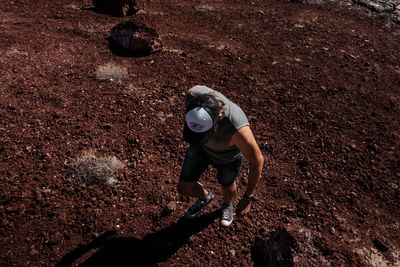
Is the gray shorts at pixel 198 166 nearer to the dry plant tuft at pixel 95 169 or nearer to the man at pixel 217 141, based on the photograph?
the man at pixel 217 141

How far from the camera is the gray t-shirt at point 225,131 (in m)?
2.60

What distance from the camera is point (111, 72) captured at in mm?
5902

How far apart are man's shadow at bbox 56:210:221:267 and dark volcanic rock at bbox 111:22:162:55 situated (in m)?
4.44

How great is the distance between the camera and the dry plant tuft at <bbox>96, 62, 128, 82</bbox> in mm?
5812

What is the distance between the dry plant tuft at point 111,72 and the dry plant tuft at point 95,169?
2.08 m

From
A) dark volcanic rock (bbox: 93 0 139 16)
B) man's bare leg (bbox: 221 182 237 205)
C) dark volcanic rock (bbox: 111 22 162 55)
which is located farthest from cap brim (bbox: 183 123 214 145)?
dark volcanic rock (bbox: 93 0 139 16)

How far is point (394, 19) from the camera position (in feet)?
32.6

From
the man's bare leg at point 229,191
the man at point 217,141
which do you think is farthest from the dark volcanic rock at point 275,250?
the man's bare leg at point 229,191

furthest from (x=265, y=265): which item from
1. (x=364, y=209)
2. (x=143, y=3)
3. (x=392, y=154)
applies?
(x=143, y=3)

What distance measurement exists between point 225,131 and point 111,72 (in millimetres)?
4107

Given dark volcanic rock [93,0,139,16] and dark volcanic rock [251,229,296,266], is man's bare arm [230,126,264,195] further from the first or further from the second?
dark volcanic rock [93,0,139,16]

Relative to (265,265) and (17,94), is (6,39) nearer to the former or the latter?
(17,94)

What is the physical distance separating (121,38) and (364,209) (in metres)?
6.15

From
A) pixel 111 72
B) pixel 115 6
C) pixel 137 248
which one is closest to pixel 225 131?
pixel 137 248
